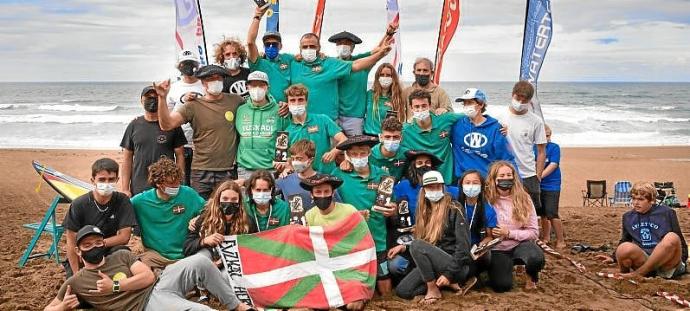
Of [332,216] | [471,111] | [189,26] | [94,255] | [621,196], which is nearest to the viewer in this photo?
[94,255]

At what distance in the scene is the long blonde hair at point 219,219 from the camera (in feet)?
21.3

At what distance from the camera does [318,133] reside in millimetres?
7477

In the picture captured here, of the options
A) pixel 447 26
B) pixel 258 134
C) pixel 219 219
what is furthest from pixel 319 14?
pixel 219 219

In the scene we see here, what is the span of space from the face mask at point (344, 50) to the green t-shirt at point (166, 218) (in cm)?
256

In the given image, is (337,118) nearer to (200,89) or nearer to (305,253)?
(200,89)

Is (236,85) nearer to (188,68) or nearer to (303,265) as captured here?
(188,68)

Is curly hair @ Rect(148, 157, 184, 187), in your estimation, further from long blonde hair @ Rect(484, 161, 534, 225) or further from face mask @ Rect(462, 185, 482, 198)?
long blonde hair @ Rect(484, 161, 534, 225)

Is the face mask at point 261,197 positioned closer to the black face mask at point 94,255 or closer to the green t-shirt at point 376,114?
the black face mask at point 94,255

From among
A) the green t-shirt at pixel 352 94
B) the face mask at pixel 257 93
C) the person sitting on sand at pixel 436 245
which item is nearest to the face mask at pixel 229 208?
the face mask at pixel 257 93

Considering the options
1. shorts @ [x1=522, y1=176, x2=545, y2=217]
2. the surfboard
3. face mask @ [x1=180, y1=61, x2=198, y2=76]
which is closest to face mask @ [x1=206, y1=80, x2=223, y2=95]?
face mask @ [x1=180, y1=61, x2=198, y2=76]

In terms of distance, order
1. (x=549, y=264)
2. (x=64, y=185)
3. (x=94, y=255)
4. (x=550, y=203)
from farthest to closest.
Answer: (x=550, y=203) → (x=64, y=185) → (x=549, y=264) → (x=94, y=255)

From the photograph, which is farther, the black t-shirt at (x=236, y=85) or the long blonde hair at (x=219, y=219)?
the black t-shirt at (x=236, y=85)

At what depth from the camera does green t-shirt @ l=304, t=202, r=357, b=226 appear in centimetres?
673

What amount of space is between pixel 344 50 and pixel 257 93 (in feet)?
4.67
